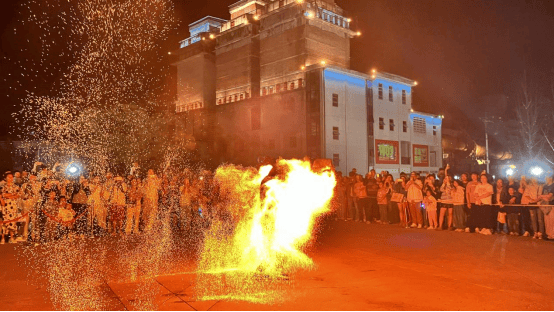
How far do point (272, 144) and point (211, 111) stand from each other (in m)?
11.3

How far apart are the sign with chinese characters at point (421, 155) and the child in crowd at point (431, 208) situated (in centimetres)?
3398

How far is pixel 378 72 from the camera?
43531 millimetres

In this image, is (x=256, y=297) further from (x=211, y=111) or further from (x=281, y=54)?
(x=211, y=111)

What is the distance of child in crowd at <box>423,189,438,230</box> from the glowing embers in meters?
4.55

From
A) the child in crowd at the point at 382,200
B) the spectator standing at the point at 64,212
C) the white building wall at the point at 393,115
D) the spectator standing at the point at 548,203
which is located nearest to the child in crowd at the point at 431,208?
A: the child in crowd at the point at 382,200

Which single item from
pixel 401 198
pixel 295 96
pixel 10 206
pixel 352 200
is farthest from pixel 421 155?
pixel 10 206

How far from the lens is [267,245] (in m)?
8.33

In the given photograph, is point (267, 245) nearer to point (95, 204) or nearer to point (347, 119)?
point (95, 204)

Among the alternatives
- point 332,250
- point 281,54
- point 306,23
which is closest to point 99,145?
point 281,54

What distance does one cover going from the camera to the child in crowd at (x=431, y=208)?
14.4 metres

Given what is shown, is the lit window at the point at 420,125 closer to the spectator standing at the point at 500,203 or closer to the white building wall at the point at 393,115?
the white building wall at the point at 393,115

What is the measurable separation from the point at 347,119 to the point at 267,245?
33124 millimetres

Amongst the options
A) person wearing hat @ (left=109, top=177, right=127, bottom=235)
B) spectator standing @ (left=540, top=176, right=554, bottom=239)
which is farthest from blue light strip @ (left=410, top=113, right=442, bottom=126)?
person wearing hat @ (left=109, top=177, right=127, bottom=235)

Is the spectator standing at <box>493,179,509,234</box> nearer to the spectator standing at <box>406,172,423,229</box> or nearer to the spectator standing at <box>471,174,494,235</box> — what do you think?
the spectator standing at <box>471,174,494,235</box>
